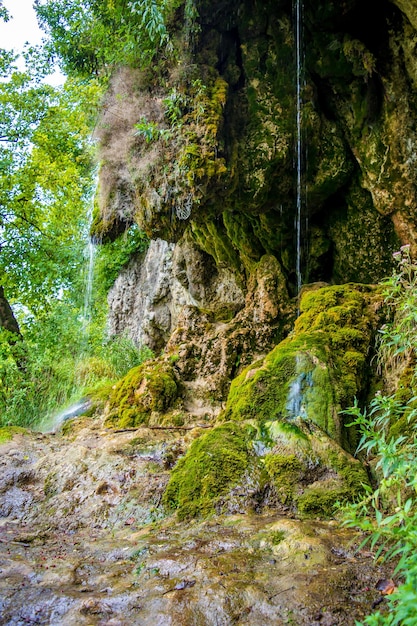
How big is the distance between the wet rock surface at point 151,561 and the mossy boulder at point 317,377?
1.03 m

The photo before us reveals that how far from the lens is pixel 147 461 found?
4863 mm

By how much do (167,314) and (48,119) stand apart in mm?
5672

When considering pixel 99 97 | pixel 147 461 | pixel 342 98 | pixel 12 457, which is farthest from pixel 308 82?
pixel 12 457

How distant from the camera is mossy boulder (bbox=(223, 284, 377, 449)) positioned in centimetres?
446

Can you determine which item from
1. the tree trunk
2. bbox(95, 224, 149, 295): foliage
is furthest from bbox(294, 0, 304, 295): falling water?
bbox(95, 224, 149, 295): foliage

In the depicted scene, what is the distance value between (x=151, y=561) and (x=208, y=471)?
1.02 m

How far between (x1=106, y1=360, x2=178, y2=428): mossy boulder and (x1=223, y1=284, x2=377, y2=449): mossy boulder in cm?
166

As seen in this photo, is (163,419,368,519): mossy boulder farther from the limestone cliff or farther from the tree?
the tree

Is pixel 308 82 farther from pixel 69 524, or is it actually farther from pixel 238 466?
pixel 69 524

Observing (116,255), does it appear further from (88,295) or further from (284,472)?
(284,472)

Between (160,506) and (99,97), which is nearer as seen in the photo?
(160,506)

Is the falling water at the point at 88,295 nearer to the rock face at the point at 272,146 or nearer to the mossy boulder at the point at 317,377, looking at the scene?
the rock face at the point at 272,146

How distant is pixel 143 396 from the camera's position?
6.91m

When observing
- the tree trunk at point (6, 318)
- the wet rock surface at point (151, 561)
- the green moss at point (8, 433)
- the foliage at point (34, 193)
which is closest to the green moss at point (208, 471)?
the wet rock surface at point (151, 561)
